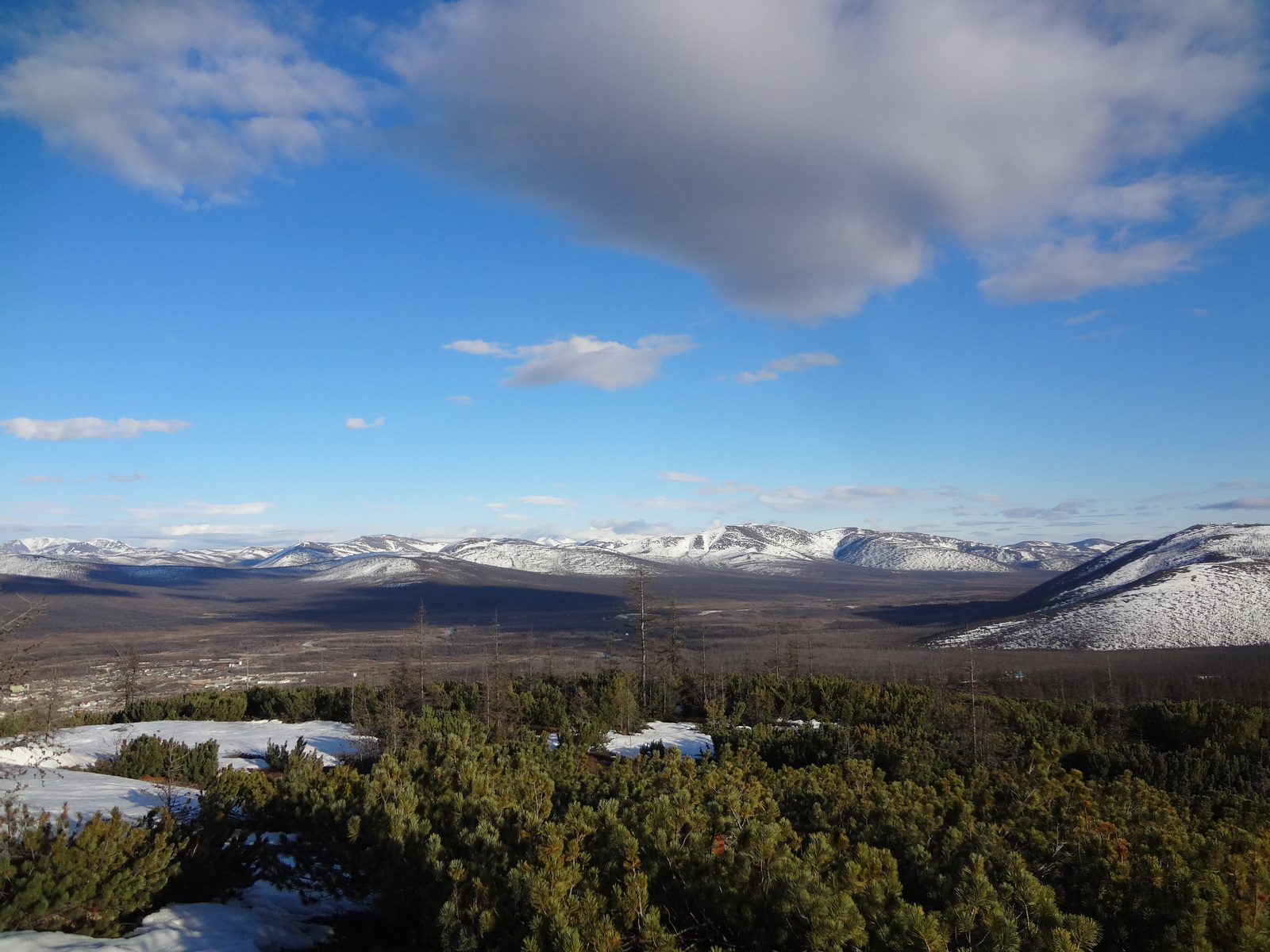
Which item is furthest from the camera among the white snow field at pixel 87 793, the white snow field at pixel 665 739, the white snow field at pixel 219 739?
the white snow field at pixel 665 739

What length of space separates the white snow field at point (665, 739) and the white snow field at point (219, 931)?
31.7 ft

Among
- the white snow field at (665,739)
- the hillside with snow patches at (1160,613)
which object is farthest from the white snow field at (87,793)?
the hillside with snow patches at (1160,613)

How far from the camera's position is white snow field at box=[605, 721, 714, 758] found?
1709 cm

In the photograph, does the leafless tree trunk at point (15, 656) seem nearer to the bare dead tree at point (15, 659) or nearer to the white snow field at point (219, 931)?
the bare dead tree at point (15, 659)

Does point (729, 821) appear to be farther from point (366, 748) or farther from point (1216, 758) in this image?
point (1216, 758)

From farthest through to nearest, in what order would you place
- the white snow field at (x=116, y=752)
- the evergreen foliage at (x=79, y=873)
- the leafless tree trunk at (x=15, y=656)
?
the white snow field at (x=116, y=752) → the leafless tree trunk at (x=15, y=656) → the evergreen foliage at (x=79, y=873)

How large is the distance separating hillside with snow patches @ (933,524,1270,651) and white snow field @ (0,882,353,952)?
6415 cm

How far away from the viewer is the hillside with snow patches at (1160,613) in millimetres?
72125

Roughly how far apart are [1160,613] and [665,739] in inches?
3213

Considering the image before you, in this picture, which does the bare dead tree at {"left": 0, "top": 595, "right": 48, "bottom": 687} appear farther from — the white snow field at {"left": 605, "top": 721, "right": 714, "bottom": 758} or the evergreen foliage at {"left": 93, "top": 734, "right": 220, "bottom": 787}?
the white snow field at {"left": 605, "top": 721, "right": 714, "bottom": 758}

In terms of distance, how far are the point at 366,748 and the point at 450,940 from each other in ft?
37.7

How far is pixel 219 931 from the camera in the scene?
19.8 ft

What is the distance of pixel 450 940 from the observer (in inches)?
190

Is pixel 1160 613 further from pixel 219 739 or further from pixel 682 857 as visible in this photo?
pixel 682 857
